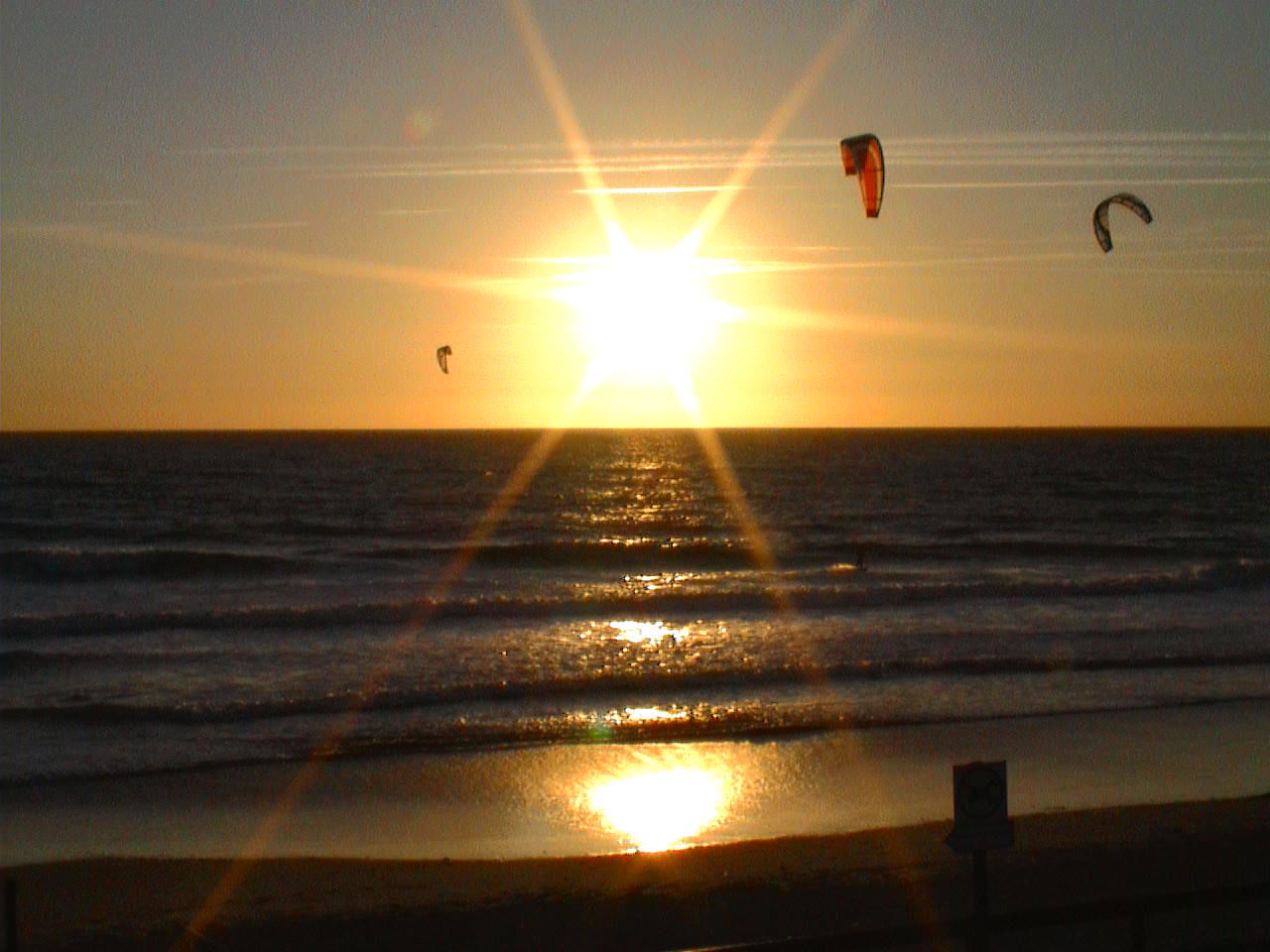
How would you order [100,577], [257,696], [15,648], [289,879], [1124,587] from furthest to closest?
[100,577], [1124,587], [15,648], [257,696], [289,879]

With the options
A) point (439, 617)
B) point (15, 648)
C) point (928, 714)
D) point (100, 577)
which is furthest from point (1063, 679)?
point (100, 577)

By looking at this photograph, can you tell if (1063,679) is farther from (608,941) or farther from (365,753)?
(608,941)

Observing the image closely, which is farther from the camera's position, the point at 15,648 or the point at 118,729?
the point at 15,648

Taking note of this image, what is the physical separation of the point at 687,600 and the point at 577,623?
3223mm

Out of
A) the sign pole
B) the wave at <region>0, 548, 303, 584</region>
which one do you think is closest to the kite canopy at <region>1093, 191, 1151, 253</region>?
the sign pole

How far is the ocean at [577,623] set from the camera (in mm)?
Result: 13852

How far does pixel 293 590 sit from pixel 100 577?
516cm

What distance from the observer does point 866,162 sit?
1168 centimetres

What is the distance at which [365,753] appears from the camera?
12.5 m

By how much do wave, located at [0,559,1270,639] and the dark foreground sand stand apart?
12.7 meters

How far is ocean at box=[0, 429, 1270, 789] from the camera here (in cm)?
1385

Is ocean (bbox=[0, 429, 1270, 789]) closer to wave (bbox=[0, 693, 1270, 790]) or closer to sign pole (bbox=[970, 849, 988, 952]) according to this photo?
wave (bbox=[0, 693, 1270, 790])

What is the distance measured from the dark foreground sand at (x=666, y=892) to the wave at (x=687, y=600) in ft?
41.7

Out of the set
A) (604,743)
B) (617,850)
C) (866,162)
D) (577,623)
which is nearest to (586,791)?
(617,850)
